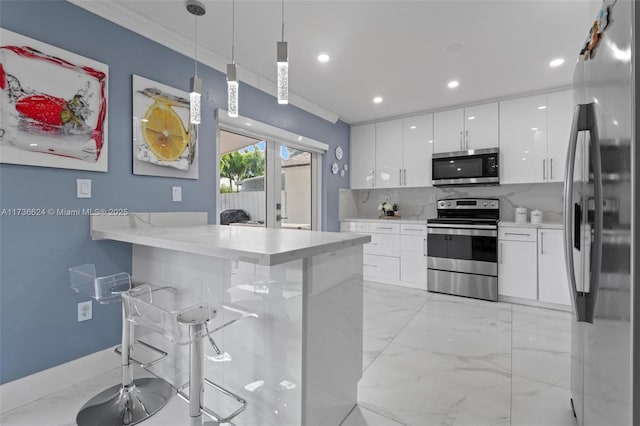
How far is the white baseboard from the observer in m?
1.73

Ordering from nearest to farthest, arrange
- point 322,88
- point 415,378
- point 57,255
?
point 57,255, point 415,378, point 322,88

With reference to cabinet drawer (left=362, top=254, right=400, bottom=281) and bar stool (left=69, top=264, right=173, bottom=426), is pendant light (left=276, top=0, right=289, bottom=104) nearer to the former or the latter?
bar stool (left=69, top=264, right=173, bottom=426)

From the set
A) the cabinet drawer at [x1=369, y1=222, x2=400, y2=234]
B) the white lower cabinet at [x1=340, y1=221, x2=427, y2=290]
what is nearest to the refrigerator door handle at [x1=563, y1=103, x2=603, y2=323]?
the white lower cabinet at [x1=340, y1=221, x2=427, y2=290]

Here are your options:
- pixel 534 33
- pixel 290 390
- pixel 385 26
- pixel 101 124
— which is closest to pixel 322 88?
pixel 385 26

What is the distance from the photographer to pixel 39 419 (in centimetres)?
163

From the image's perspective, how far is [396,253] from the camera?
175 inches

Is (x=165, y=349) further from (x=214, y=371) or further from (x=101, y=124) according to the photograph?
(x=101, y=124)

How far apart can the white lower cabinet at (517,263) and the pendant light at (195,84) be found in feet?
11.7

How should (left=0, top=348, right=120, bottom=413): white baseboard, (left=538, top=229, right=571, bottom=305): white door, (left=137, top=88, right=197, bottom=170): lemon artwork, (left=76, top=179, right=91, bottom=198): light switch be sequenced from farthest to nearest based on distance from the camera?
(left=538, top=229, right=571, bottom=305): white door < (left=137, top=88, right=197, bottom=170): lemon artwork < (left=76, top=179, right=91, bottom=198): light switch < (left=0, top=348, right=120, bottom=413): white baseboard

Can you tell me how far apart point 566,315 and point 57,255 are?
4520 millimetres

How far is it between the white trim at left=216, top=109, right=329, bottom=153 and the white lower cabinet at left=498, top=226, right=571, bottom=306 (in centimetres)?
261

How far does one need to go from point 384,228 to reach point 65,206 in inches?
144

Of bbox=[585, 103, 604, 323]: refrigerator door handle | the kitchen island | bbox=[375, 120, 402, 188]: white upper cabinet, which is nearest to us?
bbox=[585, 103, 604, 323]: refrigerator door handle

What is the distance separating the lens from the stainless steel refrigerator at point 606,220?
2.52 feet
